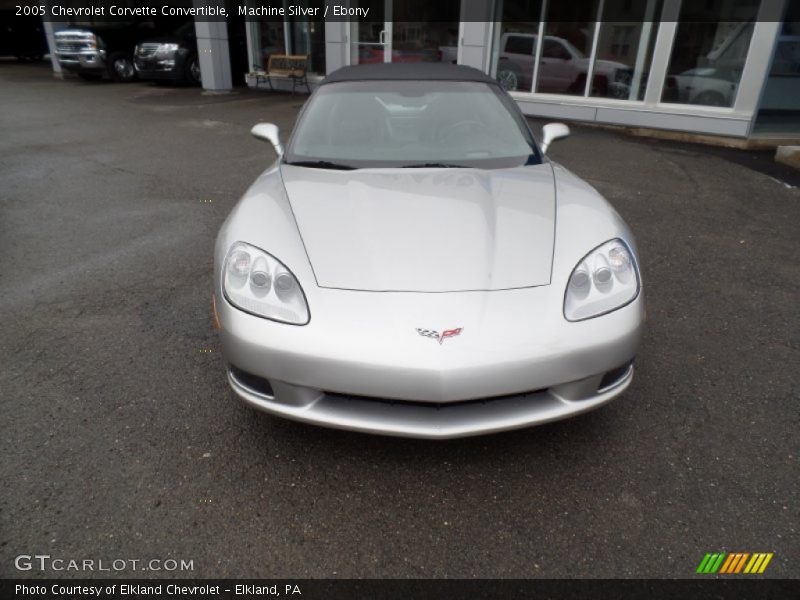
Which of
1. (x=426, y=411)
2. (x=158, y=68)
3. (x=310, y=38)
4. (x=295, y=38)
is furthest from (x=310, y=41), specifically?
(x=426, y=411)

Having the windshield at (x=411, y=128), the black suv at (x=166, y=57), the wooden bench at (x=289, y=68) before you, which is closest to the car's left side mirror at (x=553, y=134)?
the windshield at (x=411, y=128)

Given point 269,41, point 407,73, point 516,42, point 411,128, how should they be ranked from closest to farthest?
point 411,128
point 407,73
point 516,42
point 269,41

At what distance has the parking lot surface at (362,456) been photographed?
1813mm

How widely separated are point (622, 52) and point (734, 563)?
952cm

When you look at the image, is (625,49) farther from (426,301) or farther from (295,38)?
(426,301)

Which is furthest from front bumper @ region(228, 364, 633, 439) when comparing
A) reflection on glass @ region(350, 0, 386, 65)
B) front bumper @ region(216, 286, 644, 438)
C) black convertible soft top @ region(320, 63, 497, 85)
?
reflection on glass @ region(350, 0, 386, 65)

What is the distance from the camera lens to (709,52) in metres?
8.59

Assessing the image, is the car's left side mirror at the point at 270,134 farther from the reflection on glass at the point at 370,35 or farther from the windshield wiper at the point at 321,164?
the reflection on glass at the point at 370,35

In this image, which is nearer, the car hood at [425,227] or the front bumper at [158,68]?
the car hood at [425,227]

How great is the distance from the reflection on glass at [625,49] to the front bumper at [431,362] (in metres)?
8.78

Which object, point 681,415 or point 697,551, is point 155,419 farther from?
point 681,415

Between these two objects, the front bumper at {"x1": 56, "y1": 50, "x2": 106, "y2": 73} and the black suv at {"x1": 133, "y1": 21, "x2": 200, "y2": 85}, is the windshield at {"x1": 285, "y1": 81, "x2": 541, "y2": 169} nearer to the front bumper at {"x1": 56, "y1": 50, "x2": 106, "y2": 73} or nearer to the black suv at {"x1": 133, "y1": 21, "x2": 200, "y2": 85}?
the black suv at {"x1": 133, "y1": 21, "x2": 200, "y2": 85}
